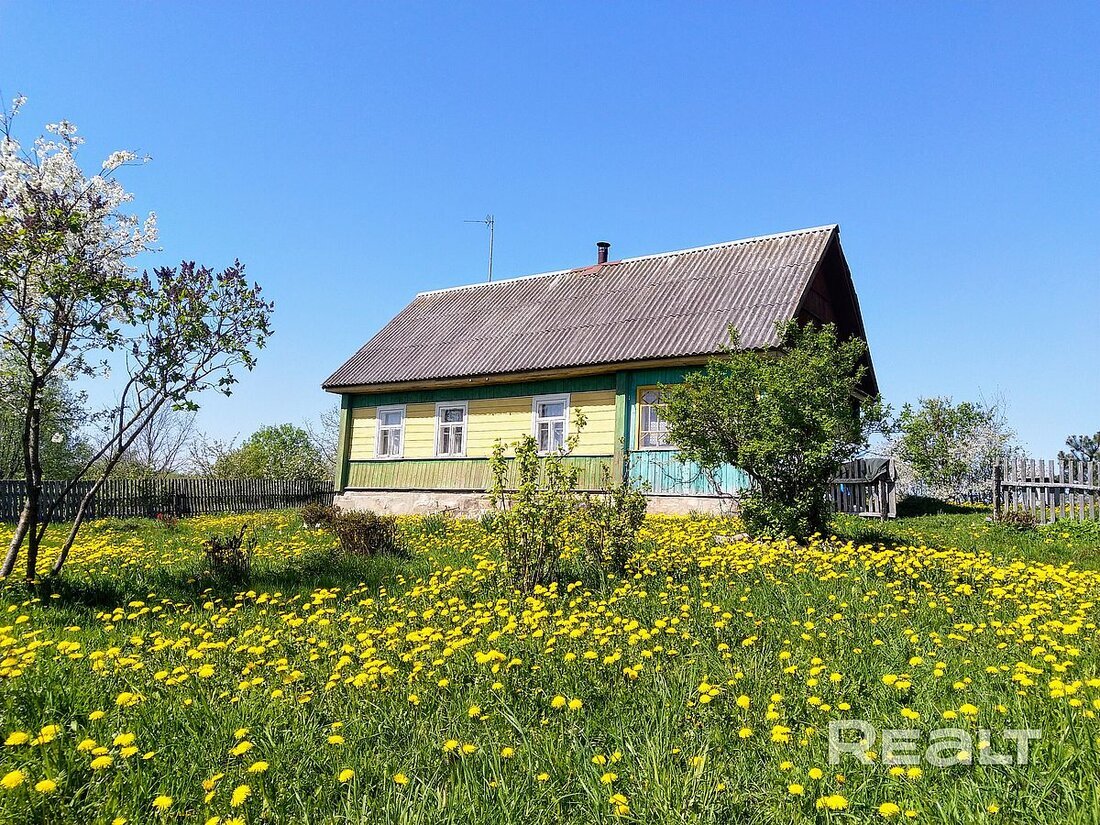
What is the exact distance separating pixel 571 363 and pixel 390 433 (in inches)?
250

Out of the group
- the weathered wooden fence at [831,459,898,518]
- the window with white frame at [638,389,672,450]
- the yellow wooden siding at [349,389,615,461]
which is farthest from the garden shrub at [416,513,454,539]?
the weathered wooden fence at [831,459,898,518]

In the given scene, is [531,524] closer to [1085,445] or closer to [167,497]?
[167,497]

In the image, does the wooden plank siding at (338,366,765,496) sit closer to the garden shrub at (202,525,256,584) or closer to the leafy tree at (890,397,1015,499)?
the garden shrub at (202,525,256,584)

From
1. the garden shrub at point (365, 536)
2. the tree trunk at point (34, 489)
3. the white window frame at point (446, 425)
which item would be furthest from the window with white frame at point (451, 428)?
the tree trunk at point (34, 489)

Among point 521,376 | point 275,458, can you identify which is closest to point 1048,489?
point 521,376

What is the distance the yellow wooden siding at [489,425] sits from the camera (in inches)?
622

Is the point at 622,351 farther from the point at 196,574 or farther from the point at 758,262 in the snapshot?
the point at 196,574

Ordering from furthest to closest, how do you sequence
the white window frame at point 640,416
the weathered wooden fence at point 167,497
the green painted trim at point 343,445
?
the green painted trim at point 343,445 → the weathered wooden fence at point 167,497 → the white window frame at point 640,416

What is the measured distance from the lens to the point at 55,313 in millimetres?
7152

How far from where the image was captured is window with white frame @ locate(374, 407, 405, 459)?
62.8 ft

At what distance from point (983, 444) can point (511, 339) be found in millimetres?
22500

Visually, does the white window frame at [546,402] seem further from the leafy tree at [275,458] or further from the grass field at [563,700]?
the leafy tree at [275,458]

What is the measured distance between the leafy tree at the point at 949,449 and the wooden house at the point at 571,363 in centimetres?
829

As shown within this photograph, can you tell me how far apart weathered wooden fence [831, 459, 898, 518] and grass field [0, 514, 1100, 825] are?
379 inches
